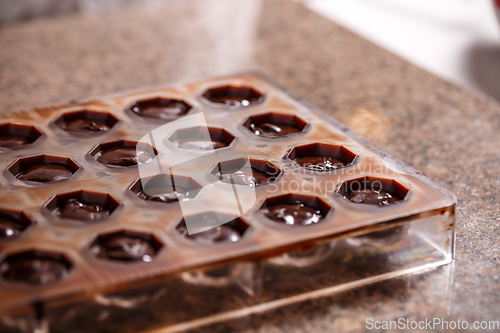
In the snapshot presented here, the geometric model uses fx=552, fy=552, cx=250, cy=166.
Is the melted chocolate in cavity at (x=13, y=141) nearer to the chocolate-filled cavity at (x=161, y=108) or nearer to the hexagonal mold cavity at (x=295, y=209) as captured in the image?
the chocolate-filled cavity at (x=161, y=108)

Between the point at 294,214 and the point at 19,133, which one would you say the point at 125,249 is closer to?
the point at 294,214

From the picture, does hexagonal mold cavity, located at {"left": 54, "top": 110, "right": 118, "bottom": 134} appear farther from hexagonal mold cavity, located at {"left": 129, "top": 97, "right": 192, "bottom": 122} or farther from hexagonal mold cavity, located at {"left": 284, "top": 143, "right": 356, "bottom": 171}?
hexagonal mold cavity, located at {"left": 284, "top": 143, "right": 356, "bottom": 171}

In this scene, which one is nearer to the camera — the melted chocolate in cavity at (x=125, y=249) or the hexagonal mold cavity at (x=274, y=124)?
the melted chocolate in cavity at (x=125, y=249)

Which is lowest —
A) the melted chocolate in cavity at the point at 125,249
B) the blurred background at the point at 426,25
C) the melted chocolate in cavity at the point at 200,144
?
the blurred background at the point at 426,25

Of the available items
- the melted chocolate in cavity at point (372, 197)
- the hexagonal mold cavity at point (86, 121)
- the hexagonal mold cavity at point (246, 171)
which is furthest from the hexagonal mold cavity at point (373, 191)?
the hexagonal mold cavity at point (86, 121)

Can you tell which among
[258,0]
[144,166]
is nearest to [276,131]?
[144,166]
